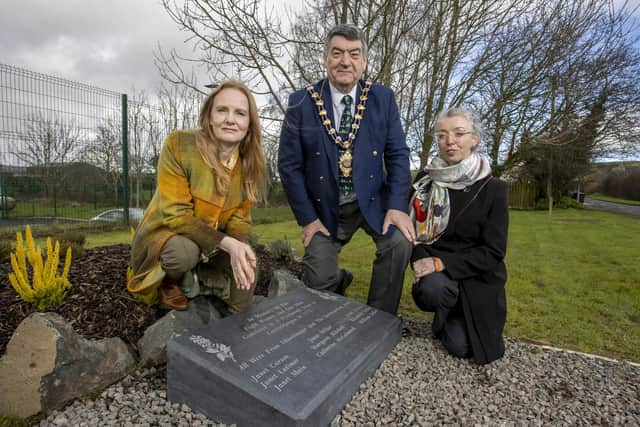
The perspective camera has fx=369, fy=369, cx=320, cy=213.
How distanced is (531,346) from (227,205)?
259cm

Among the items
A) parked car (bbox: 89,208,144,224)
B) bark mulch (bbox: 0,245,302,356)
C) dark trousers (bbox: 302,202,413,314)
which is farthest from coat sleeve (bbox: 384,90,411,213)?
parked car (bbox: 89,208,144,224)

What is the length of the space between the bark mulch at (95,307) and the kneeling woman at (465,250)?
2.02 meters

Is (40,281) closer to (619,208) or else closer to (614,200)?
(619,208)

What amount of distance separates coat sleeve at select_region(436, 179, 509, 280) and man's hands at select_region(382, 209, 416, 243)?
0.40 m

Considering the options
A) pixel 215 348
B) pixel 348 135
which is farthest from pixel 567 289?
pixel 215 348

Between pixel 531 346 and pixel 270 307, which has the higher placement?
pixel 270 307

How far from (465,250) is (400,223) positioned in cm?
55

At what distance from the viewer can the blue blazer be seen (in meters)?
3.13

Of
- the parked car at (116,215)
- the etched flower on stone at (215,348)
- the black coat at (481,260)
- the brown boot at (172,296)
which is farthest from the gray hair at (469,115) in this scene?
the parked car at (116,215)

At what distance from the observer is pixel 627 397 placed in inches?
88.5

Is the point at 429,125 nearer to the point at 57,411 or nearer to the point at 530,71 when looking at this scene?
the point at 530,71

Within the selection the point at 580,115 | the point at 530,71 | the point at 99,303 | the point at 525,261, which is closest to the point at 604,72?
the point at 580,115

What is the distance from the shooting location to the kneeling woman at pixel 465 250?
264 cm

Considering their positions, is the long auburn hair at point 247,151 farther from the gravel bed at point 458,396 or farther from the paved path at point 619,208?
the paved path at point 619,208
